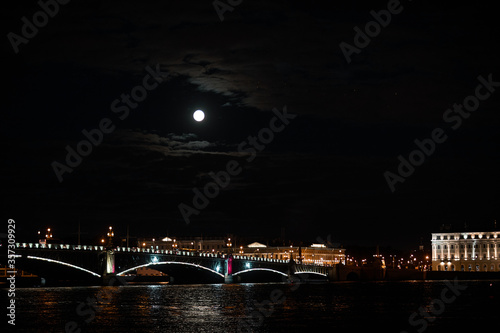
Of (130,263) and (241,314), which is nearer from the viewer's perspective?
(241,314)

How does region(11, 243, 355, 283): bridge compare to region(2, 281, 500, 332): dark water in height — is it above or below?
above

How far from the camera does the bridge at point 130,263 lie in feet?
342

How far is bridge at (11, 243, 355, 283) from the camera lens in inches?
4102

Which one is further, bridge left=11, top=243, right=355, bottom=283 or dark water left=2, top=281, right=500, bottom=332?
bridge left=11, top=243, right=355, bottom=283

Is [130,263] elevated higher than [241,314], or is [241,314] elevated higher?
[130,263]

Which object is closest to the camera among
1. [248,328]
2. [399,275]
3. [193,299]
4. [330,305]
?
[248,328]

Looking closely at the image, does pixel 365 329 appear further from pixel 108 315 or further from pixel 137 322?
pixel 108 315

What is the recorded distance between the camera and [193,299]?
86312 millimetres

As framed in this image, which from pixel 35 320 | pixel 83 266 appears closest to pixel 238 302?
pixel 35 320

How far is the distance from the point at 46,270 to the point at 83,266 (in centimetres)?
1369

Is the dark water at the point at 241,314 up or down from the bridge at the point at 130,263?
down

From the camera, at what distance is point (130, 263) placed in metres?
118

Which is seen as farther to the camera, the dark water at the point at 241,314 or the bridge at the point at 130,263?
the bridge at the point at 130,263

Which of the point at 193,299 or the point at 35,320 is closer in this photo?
the point at 35,320
